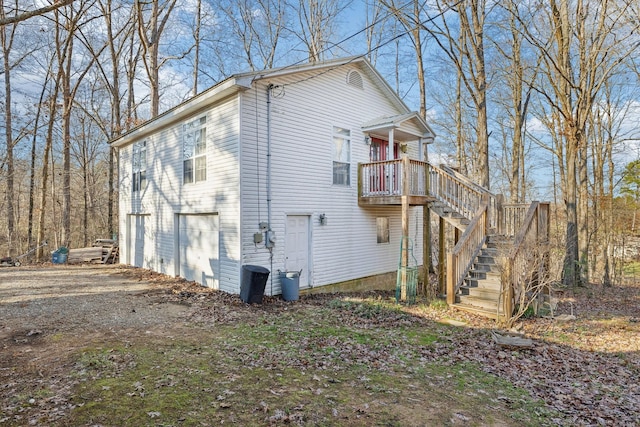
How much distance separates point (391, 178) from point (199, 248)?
6281 millimetres

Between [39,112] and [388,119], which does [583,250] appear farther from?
[39,112]

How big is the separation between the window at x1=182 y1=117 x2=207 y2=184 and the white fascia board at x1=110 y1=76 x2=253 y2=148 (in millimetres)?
406

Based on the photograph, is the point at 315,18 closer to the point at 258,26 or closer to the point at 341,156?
the point at 258,26

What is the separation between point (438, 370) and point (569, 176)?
Result: 10.3m

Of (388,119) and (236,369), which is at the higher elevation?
(388,119)

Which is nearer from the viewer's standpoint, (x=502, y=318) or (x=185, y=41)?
(x=502, y=318)

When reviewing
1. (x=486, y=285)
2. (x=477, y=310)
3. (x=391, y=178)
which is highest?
(x=391, y=178)

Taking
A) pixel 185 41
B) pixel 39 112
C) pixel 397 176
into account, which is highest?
pixel 185 41

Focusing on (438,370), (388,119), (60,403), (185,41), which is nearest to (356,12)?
(185,41)

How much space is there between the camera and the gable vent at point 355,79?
12352mm

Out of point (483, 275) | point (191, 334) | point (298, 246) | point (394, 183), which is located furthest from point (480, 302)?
point (191, 334)

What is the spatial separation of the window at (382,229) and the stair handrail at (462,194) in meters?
2.53

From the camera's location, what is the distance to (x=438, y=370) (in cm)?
554

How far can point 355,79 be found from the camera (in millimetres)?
12578
